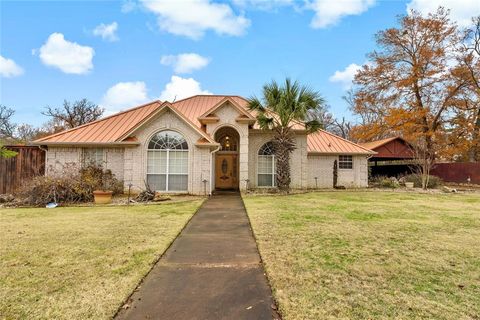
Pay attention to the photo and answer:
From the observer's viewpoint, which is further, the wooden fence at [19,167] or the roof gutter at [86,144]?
the roof gutter at [86,144]

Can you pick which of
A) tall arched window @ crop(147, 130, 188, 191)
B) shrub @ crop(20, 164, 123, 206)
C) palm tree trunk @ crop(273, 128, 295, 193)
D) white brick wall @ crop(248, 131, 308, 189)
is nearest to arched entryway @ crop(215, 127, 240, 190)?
white brick wall @ crop(248, 131, 308, 189)

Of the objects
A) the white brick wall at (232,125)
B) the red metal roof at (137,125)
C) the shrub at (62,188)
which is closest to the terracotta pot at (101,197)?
the shrub at (62,188)

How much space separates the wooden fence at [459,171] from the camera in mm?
23922

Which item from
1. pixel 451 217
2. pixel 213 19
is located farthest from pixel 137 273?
pixel 213 19

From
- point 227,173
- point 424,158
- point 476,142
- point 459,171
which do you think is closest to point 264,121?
point 227,173

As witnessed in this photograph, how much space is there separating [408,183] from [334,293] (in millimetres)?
21178

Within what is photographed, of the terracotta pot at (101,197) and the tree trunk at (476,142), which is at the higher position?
the tree trunk at (476,142)

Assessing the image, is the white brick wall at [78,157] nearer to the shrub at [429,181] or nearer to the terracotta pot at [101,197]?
the terracotta pot at [101,197]

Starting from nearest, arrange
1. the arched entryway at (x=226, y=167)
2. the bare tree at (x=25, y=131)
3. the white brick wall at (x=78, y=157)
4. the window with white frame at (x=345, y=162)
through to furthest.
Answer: the white brick wall at (x=78, y=157)
the arched entryway at (x=226, y=167)
the window with white frame at (x=345, y=162)
the bare tree at (x=25, y=131)

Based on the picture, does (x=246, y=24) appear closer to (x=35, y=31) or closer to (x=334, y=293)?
(x=35, y=31)

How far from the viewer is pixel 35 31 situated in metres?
17.6

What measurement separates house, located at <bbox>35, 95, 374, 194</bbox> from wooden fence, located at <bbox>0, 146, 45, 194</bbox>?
572 mm

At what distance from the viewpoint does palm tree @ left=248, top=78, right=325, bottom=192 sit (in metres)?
15.6

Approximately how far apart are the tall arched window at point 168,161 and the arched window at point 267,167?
16.8 feet
